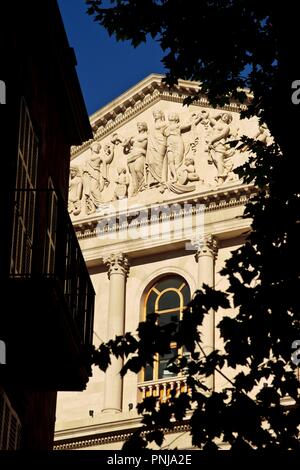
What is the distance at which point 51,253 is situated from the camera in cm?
1683

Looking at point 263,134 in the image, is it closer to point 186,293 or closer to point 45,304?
point 186,293

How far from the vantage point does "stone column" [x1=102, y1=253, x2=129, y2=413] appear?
36.2 m

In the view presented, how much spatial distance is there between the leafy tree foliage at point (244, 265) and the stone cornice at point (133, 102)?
20.9m

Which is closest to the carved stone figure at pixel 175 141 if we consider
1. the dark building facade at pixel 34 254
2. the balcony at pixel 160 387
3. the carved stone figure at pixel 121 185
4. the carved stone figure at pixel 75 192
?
the carved stone figure at pixel 121 185

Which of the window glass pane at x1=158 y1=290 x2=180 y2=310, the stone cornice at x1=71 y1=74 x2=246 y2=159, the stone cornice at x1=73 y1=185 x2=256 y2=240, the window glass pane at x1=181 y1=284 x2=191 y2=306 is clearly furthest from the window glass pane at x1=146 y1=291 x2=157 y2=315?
the stone cornice at x1=71 y1=74 x2=246 y2=159

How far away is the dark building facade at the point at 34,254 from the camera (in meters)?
14.4

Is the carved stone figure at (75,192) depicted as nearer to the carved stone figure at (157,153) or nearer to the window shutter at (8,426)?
the carved stone figure at (157,153)

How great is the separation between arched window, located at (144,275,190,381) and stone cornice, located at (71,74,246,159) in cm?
492

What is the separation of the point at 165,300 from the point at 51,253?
20.3 metres

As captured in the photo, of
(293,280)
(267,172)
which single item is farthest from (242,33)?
(293,280)

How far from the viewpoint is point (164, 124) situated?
39.3 m

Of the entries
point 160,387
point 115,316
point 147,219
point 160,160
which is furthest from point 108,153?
point 160,387
